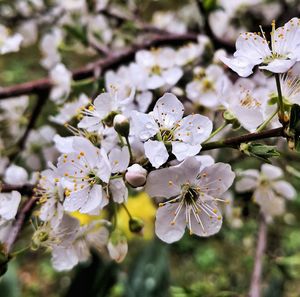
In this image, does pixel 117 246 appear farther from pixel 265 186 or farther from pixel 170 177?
pixel 265 186

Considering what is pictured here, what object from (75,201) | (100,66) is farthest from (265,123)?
(100,66)

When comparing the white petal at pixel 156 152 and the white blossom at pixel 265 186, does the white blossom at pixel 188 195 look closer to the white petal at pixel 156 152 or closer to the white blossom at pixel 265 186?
the white petal at pixel 156 152

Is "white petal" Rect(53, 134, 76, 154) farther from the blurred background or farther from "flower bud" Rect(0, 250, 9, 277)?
the blurred background

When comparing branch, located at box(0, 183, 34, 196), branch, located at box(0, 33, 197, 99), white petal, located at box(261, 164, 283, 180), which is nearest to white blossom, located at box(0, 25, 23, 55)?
branch, located at box(0, 33, 197, 99)

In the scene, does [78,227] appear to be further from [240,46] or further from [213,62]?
[213,62]

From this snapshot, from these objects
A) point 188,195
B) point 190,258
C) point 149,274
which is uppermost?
point 188,195
